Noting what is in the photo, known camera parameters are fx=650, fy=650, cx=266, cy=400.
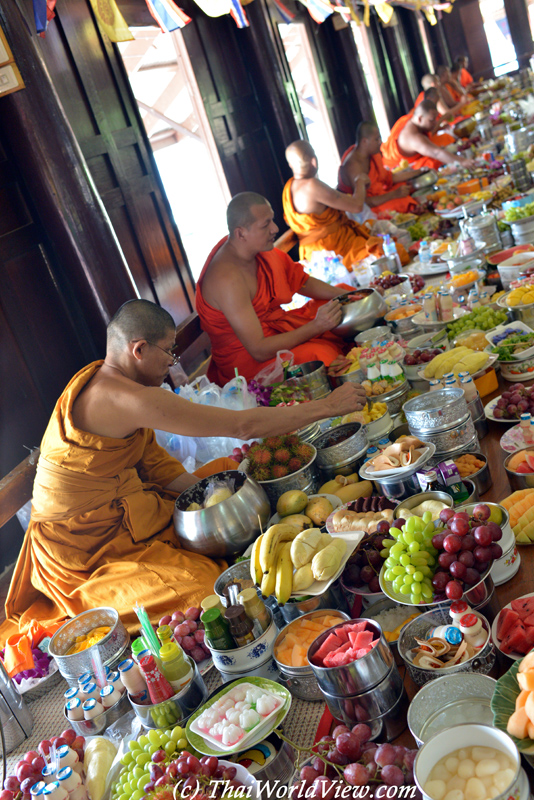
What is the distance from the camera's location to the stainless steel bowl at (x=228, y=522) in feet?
7.30

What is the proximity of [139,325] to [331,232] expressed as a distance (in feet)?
11.2

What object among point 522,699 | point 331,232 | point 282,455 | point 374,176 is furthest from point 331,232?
point 522,699

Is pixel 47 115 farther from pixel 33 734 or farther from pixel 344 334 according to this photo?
pixel 33 734

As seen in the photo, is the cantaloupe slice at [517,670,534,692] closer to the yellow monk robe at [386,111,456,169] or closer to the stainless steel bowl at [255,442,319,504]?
the stainless steel bowl at [255,442,319,504]

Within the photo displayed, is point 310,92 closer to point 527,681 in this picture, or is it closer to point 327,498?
point 327,498

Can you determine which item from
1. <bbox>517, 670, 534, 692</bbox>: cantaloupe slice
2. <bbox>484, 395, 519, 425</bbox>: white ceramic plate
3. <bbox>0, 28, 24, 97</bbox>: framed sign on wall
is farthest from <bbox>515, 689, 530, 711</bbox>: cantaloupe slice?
<bbox>0, 28, 24, 97</bbox>: framed sign on wall

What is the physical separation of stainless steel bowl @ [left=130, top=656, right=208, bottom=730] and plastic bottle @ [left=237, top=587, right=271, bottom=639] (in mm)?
214

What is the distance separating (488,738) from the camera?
44.9 inches

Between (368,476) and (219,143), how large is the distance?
4.38 metres

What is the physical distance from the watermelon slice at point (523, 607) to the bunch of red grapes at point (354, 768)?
42 centimetres

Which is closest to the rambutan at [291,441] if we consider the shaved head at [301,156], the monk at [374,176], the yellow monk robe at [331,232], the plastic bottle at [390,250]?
the plastic bottle at [390,250]

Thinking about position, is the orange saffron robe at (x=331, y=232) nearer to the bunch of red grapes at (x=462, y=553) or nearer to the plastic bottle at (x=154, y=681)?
the bunch of red grapes at (x=462, y=553)

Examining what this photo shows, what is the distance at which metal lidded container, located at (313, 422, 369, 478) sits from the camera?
241cm

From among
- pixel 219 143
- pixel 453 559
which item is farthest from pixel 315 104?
pixel 453 559
